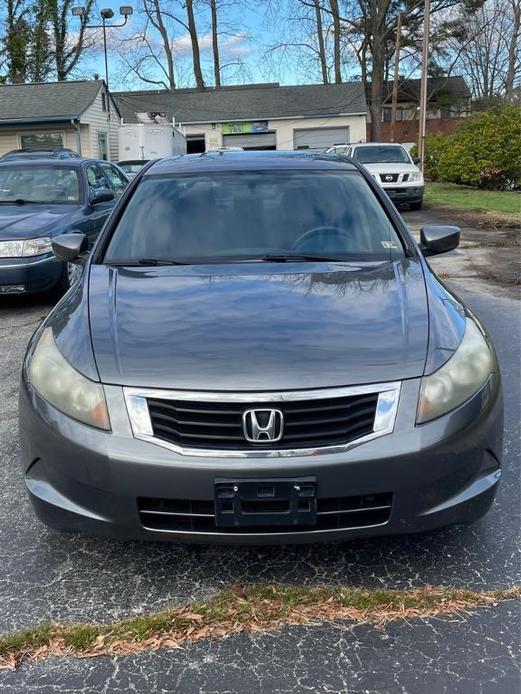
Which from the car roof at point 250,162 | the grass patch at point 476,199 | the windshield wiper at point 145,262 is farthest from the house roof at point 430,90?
the windshield wiper at point 145,262

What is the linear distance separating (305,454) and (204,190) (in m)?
2.10

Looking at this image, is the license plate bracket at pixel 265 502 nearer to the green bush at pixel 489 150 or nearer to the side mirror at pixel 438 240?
the side mirror at pixel 438 240

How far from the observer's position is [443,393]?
95.3 inches

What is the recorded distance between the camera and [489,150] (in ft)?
67.7

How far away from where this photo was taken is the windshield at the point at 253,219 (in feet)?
11.7

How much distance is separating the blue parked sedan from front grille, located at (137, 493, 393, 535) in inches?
192

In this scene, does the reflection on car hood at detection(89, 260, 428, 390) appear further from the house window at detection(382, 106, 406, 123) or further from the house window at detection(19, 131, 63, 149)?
the house window at detection(382, 106, 406, 123)

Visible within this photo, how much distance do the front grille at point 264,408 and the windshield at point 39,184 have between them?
20.4 ft

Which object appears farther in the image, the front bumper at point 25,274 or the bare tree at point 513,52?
the bare tree at point 513,52

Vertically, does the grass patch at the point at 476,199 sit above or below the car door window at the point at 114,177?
below

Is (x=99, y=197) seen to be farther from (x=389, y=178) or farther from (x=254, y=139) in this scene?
(x=254, y=139)

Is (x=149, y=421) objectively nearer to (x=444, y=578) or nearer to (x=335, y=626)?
(x=335, y=626)

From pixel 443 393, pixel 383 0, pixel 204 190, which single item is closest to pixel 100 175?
pixel 204 190

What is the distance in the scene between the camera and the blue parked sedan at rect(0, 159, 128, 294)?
6.73 meters
